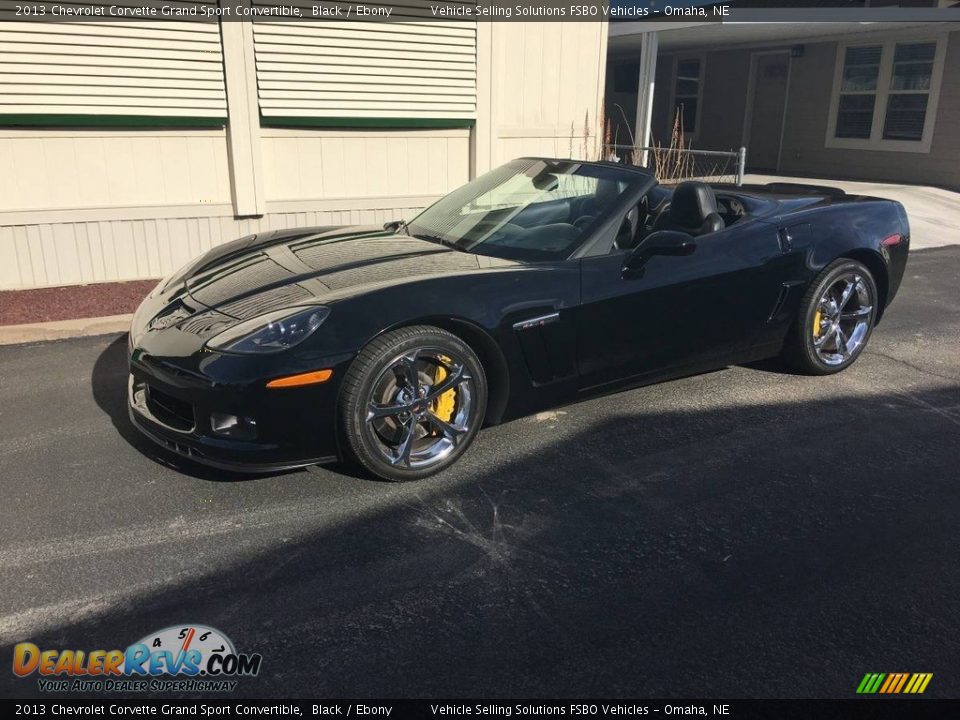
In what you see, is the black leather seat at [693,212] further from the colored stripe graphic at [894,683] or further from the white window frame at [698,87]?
the white window frame at [698,87]

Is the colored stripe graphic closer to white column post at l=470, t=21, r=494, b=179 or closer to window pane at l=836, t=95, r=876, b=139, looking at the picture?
white column post at l=470, t=21, r=494, b=179

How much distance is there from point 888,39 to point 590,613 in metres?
15.6

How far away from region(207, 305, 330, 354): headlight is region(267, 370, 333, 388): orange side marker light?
13 cm

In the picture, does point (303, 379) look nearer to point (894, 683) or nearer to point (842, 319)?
point (894, 683)

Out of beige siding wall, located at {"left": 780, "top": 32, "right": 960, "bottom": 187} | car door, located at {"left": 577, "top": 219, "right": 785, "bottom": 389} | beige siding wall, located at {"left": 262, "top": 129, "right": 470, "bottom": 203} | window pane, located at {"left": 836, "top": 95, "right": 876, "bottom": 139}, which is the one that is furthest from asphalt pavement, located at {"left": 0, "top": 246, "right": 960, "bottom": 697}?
window pane, located at {"left": 836, "top": 95, "right": 876, "bottom": 139}

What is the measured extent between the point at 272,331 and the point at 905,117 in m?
15.2

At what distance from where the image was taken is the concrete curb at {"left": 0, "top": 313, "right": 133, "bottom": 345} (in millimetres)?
5711

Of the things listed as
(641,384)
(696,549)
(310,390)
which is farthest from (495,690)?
(641,384)

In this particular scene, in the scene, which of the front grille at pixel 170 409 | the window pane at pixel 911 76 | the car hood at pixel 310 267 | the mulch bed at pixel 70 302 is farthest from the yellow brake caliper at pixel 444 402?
the window pane at pixel 911 76

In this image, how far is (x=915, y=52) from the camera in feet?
47.1

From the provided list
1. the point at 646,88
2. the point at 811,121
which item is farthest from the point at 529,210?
the point at 811,121

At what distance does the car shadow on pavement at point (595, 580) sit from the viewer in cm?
235

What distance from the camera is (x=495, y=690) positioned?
2.26m
